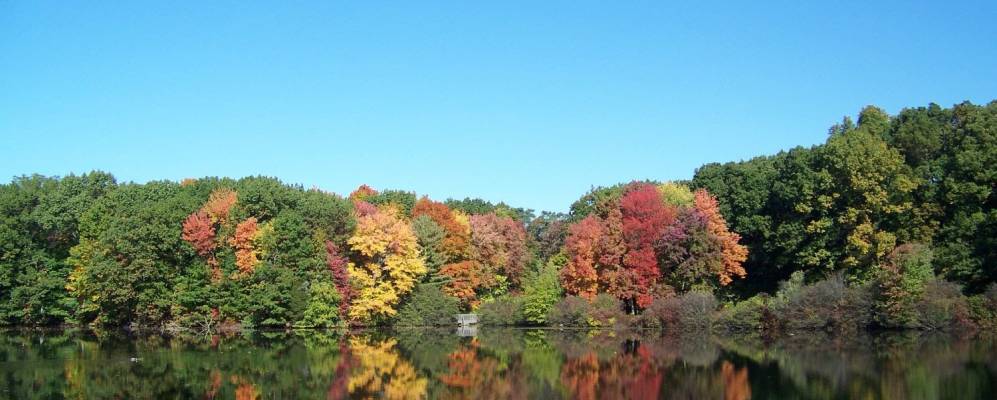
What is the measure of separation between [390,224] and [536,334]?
12136mm

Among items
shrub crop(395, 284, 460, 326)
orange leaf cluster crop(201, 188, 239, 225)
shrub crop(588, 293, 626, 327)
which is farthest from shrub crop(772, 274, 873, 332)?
orange leaf cluster crop(201, 188, 239, 225)

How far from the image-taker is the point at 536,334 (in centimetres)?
4616

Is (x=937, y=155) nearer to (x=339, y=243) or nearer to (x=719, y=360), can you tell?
(x=719, y=360)

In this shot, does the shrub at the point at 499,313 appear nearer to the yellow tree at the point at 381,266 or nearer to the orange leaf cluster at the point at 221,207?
the yellow tree at the point at 381,266

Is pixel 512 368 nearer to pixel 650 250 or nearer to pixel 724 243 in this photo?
pixel 650 250

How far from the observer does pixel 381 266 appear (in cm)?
5191

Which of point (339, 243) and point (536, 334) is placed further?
point (339, 243)

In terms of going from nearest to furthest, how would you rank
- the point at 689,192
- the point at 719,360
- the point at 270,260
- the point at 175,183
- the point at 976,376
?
1. the point at 976,376
2. the point at 719,360
3. the point at 270,260
4. the point at 689,192
5. the point at 175,183

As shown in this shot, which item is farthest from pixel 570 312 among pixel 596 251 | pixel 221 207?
pixel 221 207

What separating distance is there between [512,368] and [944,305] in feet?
74.8

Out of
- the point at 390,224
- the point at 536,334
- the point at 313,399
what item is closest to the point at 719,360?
the point at 313,399

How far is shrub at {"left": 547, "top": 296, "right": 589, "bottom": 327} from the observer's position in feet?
158

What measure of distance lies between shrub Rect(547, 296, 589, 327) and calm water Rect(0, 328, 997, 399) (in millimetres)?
7818

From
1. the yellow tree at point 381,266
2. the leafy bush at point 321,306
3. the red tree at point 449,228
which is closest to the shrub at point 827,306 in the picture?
the yellow tree at point 381,266
